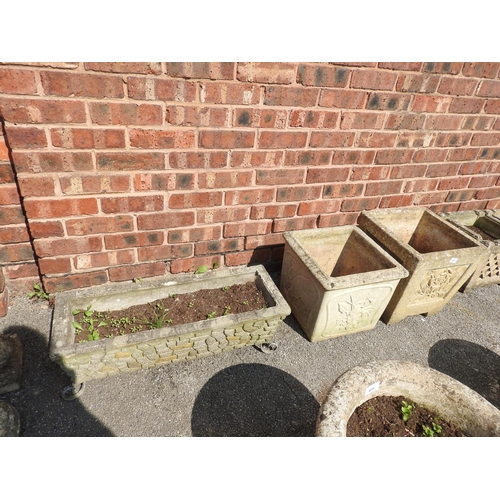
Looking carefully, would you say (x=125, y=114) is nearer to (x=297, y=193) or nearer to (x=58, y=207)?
(x=58, y=207)

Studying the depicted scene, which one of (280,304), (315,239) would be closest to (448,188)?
(315,239)

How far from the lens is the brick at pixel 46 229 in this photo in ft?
5.99

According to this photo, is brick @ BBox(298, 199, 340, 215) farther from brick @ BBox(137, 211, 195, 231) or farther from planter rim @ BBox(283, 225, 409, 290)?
brick @ BBox(137, 211, 195, 231)

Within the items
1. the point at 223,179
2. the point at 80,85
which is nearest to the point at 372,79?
the point at 223,179

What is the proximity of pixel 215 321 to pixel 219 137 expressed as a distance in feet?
3.49

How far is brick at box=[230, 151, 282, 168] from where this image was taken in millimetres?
2020

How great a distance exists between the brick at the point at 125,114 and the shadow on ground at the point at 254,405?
1.49 m

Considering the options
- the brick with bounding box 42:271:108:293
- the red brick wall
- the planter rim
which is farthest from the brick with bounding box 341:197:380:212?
the brick with bounding box 42:271:108:293

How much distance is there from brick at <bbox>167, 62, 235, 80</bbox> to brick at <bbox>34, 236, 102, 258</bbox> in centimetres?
106

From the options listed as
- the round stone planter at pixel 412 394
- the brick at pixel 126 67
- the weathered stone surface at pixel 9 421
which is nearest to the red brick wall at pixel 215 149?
the brick at pixel 126 67

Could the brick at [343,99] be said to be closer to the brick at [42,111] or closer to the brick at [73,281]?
the brick at [42,111]

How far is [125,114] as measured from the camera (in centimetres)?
168

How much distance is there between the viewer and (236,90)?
1803 mm

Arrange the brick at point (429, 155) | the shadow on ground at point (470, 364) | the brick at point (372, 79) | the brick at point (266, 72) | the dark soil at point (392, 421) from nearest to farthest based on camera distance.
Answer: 1. the dark soil at point (392, 421)
2. the brick at point (266, 72)
3. the brick at point (372, 79)
4. the shadow on ground at point (470, 364)
5. the brick at point (429, 155)
